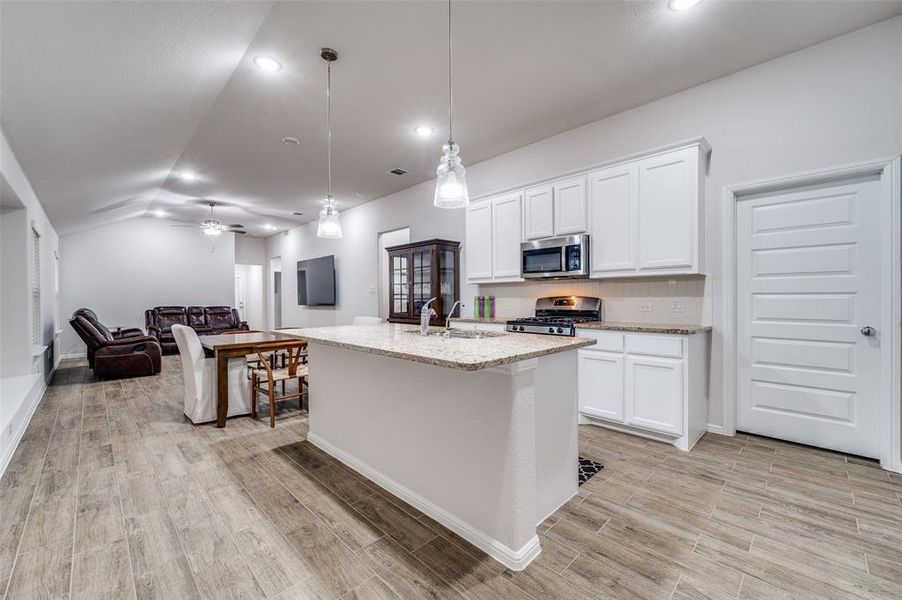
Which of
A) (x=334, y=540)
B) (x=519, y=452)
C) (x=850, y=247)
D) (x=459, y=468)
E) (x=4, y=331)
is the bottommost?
(x=334, y=540)

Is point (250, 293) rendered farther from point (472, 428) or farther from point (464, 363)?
point (464, 363)

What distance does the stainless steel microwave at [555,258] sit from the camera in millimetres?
3570

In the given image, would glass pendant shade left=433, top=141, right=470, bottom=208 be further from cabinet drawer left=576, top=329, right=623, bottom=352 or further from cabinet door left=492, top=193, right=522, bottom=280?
cabinet door left=492, top=193, right=522, bottom=280

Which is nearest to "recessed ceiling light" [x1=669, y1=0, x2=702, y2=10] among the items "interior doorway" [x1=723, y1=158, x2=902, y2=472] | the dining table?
"interior doorway" [x1=723, y1=158, x2=902, y2=472]

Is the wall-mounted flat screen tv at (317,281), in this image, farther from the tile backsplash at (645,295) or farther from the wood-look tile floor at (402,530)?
the wood-look tile floor at (402,530)

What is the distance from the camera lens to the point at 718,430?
3146 mm

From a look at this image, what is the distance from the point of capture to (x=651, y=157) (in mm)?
3170

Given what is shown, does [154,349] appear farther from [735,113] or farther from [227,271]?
[735,113]

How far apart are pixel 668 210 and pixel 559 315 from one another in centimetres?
139

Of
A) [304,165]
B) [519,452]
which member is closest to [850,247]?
[519,452]

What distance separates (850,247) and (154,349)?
797cm

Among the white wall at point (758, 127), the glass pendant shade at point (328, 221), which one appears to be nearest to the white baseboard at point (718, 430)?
the white wall at point (758, 127)

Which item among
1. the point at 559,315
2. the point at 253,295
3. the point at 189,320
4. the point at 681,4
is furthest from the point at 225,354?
the point at 253,295

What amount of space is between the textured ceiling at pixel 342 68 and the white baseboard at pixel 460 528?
2.81m
